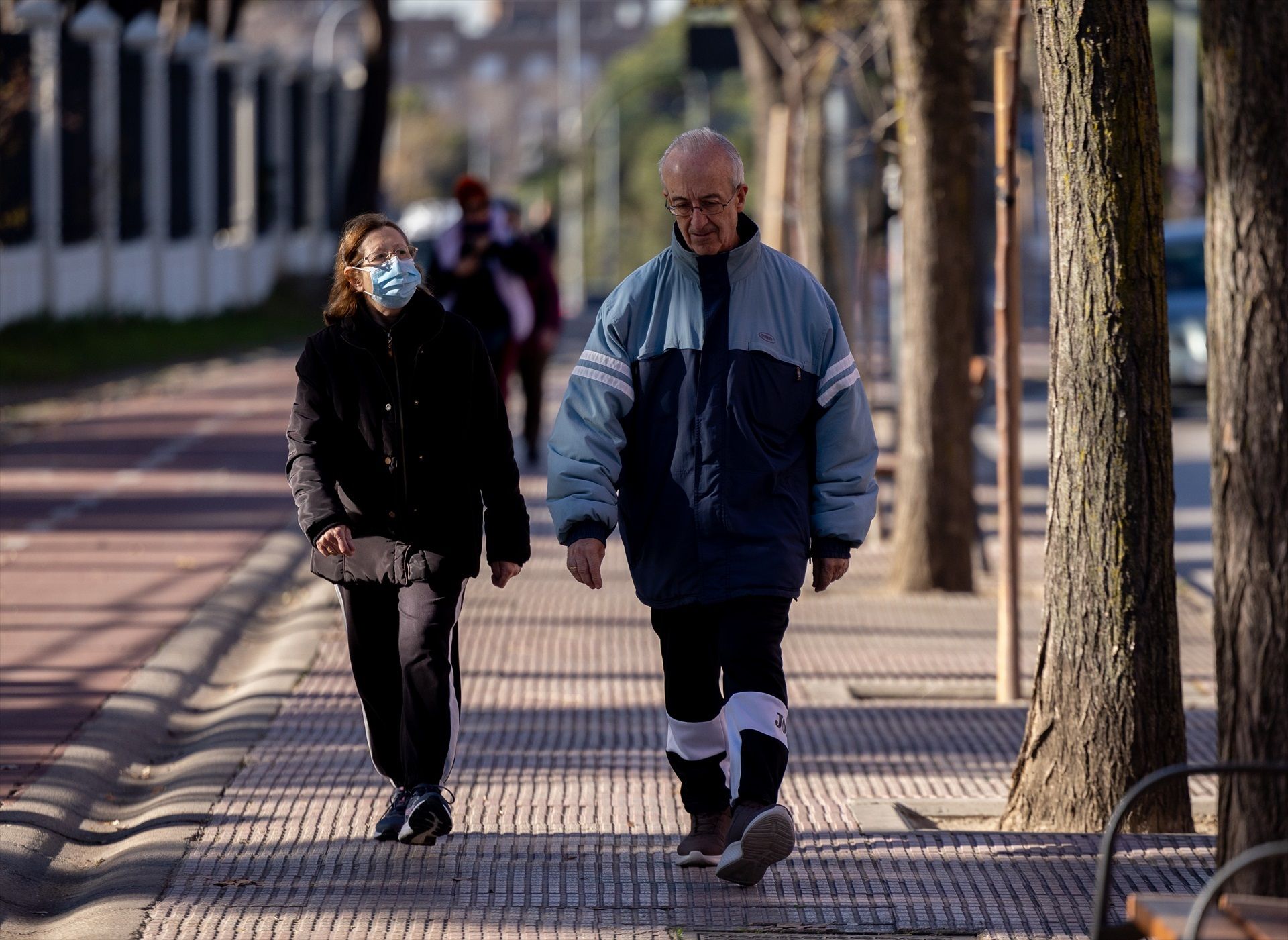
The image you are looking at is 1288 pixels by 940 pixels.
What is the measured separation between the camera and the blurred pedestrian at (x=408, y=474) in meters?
5.74

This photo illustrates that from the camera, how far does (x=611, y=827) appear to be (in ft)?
20.1

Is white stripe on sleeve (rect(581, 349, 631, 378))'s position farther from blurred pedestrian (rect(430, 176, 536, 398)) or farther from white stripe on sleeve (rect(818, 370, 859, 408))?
blurred pedestrian (rect(430, 176, 536, 398))

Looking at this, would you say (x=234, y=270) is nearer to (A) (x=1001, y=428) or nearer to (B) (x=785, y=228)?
(B) (x=785, y=228)

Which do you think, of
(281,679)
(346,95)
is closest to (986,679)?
(281,679)

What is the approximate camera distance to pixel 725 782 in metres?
5.67

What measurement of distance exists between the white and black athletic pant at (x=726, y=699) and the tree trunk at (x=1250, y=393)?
4.10 ft

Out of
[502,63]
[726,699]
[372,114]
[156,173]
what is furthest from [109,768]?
[502,63]

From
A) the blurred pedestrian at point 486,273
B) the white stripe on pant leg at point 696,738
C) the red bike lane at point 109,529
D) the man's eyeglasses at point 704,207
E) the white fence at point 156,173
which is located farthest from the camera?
the white fence at point 156,173

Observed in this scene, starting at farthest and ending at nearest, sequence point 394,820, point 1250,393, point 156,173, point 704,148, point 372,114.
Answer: point 372,114 → point 156,173 → point 394,820 → point 704,148 → point 1250,393

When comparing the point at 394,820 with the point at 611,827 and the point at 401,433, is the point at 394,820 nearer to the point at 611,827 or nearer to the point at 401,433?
the point at 611,827

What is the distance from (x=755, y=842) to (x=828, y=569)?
711 millimetres

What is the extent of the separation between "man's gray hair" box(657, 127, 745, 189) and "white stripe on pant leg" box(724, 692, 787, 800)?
1.24m

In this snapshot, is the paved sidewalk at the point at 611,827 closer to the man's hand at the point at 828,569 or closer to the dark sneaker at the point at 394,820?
the dark sneaker at the point at 394,820

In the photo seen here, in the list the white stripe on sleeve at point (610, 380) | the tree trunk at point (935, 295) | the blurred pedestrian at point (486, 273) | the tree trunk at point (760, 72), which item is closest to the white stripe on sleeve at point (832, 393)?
the white stripe on sleeve at point (610, 380)
